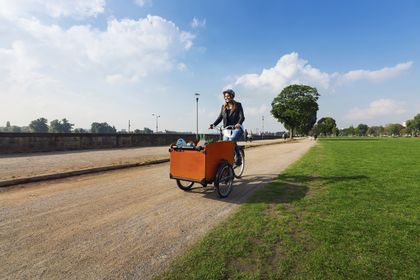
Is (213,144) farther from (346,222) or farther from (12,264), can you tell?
(12,264)

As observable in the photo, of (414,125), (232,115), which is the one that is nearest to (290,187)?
(232,115)

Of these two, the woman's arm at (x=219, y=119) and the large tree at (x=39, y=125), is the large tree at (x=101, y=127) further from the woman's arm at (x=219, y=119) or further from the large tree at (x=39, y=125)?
the woman's arm at (x=219, y=119)

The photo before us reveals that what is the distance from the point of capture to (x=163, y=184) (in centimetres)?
650

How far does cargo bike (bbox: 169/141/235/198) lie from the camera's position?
4914 millimetres

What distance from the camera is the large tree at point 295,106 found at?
172 ft

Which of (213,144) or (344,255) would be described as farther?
(213,144)

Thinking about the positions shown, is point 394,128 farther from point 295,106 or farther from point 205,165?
point 205,165

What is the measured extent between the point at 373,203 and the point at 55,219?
555cm

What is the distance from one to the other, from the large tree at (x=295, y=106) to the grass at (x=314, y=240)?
4957 centimetres

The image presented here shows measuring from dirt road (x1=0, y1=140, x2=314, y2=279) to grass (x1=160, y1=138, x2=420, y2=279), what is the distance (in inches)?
15.5

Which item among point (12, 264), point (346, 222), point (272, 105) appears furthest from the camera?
point (272, 105)

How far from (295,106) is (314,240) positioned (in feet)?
175

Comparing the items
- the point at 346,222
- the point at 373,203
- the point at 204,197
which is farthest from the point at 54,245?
the point at 373,203

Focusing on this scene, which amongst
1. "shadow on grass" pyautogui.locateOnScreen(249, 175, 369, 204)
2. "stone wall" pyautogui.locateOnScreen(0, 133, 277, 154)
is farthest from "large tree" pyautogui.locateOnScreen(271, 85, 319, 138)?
"shadow on grass" pyautogui.locateOnScreen(249, 175, 369, 204)
